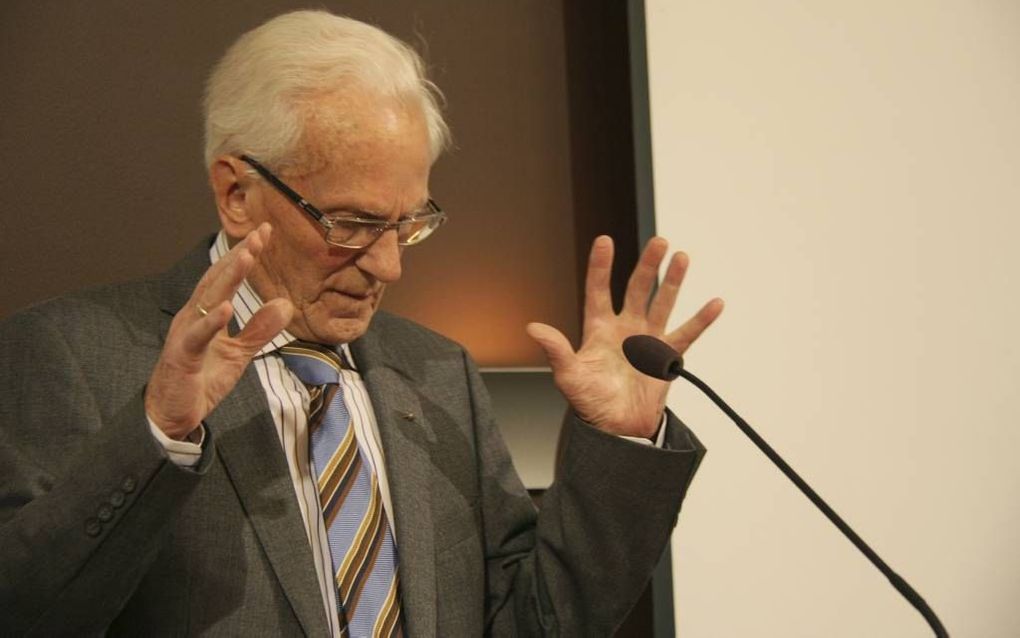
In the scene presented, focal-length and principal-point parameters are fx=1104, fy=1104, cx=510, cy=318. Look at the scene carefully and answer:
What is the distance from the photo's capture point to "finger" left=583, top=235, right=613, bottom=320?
1.47 metres

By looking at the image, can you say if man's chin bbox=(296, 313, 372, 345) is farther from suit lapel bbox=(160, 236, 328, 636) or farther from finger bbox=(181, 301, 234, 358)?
finger bbox=(181, 301, 234, 358)

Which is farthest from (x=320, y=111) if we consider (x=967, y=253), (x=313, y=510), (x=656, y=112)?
(x=967, y=253)

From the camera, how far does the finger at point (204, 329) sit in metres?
1.13

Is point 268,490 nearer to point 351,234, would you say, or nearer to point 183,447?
point 183,447

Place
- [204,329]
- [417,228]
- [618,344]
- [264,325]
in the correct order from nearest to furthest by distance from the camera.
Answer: [204,329] < [264,325] < [618,344] < [417,228]

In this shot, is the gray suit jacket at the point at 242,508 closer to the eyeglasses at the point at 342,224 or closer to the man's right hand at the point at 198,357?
the man's right hand at the point at 198,357

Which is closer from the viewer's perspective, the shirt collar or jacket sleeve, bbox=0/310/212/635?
jacket sleeve, bbox=0/310/212/635

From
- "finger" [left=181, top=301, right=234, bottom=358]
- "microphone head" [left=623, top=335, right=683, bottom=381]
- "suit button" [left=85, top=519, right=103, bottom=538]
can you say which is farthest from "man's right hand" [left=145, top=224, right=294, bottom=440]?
"microphone head" [left=623, top=335, right=683, bottom=381]

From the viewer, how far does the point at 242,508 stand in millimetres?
1414

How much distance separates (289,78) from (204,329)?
1.78 ft

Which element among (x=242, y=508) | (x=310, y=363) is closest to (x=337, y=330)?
(x=310, y=363)

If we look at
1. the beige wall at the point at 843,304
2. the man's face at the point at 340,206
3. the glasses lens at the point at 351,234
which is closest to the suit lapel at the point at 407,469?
the man's face at the point at 340,206

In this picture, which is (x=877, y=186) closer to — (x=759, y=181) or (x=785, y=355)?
(x=759, y=181)

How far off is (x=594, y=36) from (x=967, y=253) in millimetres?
952
